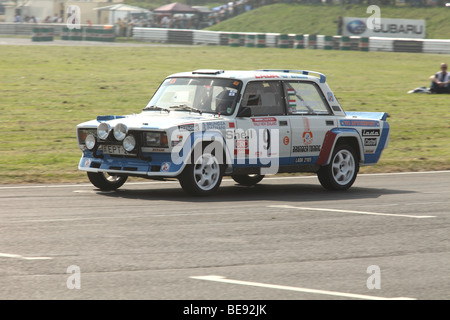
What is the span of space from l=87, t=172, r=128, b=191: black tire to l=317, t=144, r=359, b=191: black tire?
2.95 m

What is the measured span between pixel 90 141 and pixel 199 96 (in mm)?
1659

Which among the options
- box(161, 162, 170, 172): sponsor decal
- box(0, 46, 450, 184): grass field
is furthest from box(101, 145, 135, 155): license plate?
box(0, 46, 450, 184): grass field

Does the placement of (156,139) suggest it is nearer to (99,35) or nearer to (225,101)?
(225,101)

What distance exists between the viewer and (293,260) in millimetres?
7562

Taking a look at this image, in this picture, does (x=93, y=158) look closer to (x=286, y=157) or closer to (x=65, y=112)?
(x=286, y=157)

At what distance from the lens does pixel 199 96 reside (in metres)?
12.0

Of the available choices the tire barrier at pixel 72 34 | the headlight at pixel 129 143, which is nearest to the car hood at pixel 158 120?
the headlight at pixel 129 143

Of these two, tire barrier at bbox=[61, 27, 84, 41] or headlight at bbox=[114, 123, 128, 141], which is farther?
tire barrier at bbox=[61, 27, 84, 41]

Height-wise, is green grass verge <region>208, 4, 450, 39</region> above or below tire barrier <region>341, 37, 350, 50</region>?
above

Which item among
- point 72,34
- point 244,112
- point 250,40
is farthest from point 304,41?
point 244,112

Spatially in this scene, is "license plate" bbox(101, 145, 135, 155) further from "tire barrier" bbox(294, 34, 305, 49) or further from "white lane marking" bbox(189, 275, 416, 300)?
"tire barrier" bbox(294, 34, 305, 49)

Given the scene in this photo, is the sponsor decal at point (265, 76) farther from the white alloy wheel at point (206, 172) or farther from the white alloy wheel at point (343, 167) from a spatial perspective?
the white alloy wheel at point (206, 172)

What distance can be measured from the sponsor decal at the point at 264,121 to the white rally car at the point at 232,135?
0.05 feet

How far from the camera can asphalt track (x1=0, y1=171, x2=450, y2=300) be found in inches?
254
